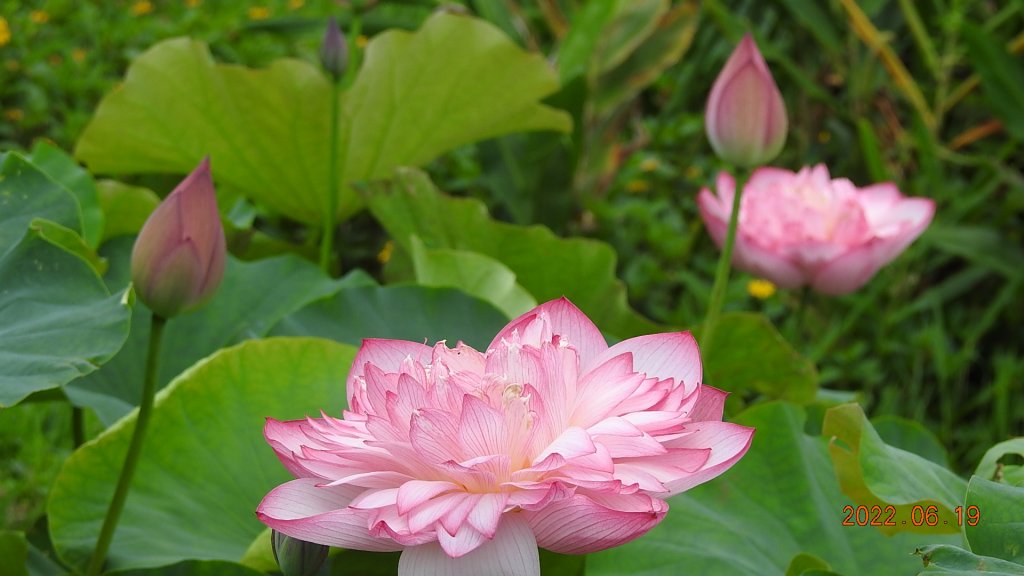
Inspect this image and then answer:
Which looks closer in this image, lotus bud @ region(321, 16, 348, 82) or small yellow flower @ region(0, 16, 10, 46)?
lotus bud @ region(321, 16, 348, 82)

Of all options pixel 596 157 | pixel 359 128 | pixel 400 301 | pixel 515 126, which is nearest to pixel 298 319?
pixel 400 301

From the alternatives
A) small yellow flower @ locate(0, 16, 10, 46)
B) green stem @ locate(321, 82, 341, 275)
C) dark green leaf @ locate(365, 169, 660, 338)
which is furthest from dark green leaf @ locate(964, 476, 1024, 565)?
small yellow flower @ locate(0, 16, 10, 46)

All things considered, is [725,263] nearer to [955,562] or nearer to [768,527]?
[768,527]

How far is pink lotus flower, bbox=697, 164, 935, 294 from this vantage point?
98cm

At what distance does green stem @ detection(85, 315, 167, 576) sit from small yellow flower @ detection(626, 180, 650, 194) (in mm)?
1555

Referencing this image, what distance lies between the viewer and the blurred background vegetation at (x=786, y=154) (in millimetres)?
1785

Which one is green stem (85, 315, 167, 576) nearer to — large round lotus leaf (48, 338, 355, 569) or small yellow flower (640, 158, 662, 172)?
large round lotus leaf (48, 338, 355, 569)

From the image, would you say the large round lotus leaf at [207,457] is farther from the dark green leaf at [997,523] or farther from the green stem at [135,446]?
the dark green leaf at [997,523]

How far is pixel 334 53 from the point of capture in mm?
936

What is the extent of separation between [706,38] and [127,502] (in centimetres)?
183

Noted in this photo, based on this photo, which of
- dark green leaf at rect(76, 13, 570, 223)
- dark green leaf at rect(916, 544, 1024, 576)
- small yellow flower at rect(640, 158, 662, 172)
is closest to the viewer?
dark green leaf at rect(916, 544, 1024, 576)

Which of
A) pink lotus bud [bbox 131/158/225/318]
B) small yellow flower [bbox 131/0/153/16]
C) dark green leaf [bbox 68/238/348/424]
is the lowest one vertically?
small yellow flower [bbox 131/0/153/16]

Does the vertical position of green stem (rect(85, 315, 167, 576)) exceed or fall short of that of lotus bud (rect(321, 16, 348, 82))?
it falls short

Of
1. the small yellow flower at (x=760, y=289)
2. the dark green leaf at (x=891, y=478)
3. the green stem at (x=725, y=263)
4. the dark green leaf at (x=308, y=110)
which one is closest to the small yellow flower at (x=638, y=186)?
the small yellow flower at (x=760, y=289)
